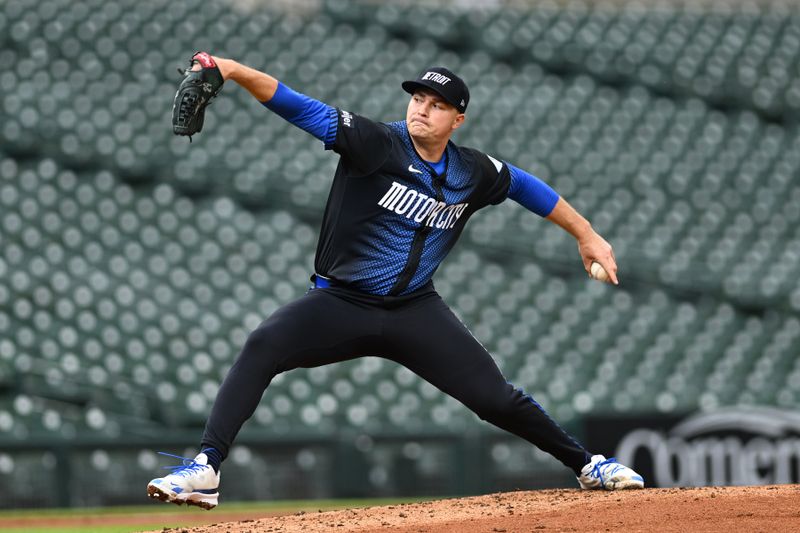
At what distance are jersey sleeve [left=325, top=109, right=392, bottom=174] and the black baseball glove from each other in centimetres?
47

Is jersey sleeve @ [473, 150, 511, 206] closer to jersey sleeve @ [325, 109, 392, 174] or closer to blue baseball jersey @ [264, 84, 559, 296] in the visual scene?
blue baseball jersey @ [264, 84, 559, 296]

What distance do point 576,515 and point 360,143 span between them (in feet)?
5.13

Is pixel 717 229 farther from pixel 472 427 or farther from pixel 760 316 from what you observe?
pixel 472 427

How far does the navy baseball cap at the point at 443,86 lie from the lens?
14.5 ft

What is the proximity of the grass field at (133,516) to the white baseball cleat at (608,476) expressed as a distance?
3930 mm

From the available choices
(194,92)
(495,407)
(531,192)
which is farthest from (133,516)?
(194,92)

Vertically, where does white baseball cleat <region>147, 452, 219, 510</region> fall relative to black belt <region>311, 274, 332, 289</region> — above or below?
below

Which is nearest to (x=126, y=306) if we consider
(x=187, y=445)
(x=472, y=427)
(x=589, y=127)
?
(x=187, y=445)

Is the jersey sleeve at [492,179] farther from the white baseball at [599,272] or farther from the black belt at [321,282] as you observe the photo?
the black belt at [321,282]

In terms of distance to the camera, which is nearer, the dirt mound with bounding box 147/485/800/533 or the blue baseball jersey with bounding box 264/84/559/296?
the dirt mound with bounding box 147/485/800/533

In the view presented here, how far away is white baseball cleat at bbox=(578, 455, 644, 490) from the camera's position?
16.0ft

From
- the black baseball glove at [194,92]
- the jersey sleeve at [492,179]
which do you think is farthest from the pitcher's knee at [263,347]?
the jersey sleeve at [492,179]

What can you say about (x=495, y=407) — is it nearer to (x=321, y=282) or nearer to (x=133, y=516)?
(x=321, y=282)

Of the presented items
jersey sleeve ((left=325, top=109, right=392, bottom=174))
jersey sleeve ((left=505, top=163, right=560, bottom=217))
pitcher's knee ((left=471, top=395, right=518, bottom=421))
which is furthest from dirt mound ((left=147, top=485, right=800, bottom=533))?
jersey sleeve ((left=325, top=109, right=392, bottom=174))
